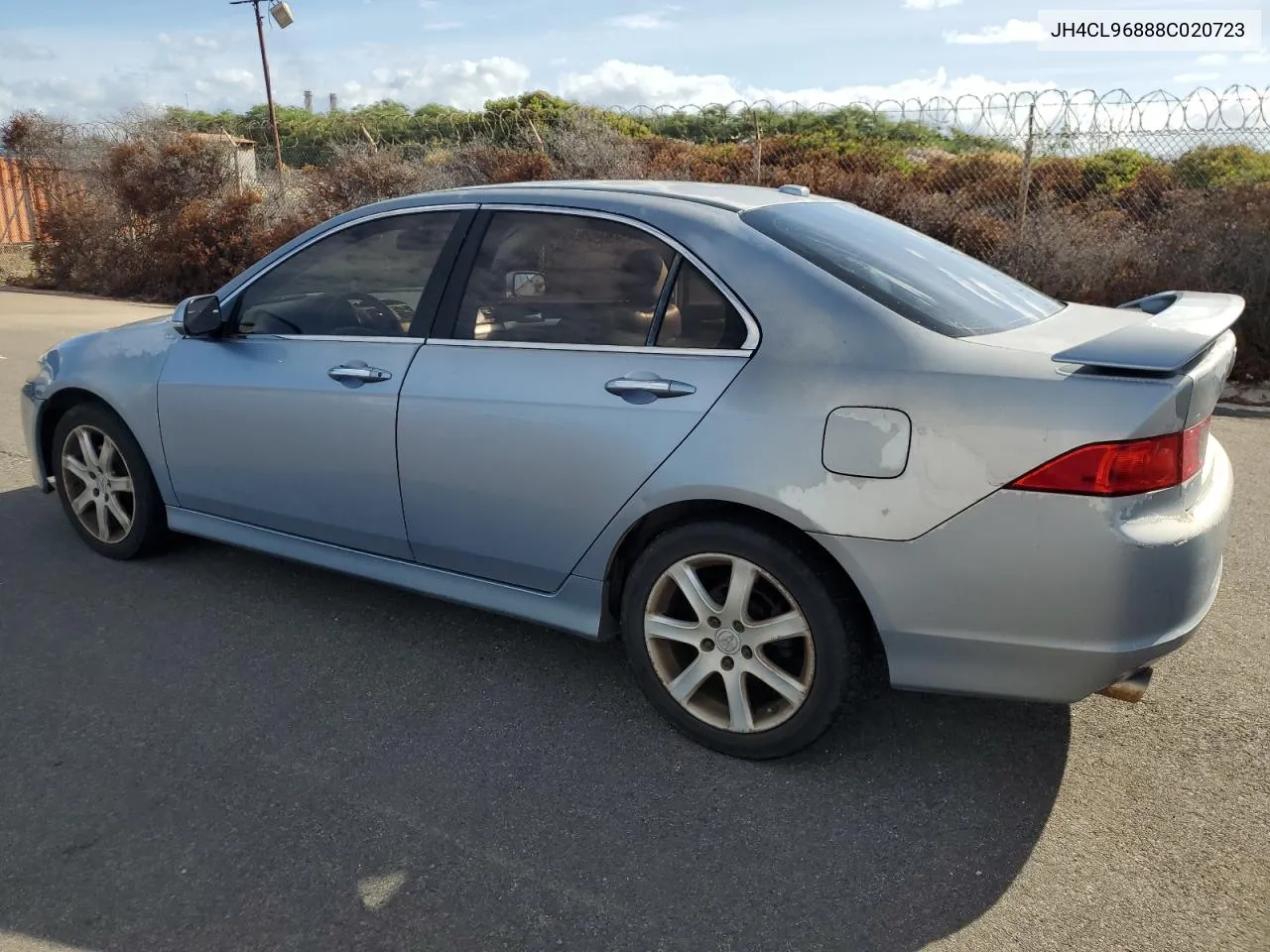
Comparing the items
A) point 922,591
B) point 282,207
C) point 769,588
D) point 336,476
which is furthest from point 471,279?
point 282,207

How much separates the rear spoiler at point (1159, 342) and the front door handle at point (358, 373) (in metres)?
2.21

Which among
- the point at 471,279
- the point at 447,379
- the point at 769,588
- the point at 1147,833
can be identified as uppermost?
the point at 471,279

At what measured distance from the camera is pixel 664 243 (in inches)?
132

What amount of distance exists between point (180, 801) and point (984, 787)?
229 centimetres

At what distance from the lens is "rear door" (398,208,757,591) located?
322cm

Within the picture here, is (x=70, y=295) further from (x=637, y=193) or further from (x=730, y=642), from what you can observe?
(x=730, y=642)

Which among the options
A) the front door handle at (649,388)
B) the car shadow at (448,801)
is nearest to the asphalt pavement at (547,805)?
the car shadow at (448,801)

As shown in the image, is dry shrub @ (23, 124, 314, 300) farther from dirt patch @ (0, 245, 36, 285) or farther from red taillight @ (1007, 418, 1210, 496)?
red taillight @ (1007, 418, 1210, 496)

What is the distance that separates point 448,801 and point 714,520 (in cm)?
110

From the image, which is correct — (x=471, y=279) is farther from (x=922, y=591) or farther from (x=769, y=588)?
(x=922, y=591)

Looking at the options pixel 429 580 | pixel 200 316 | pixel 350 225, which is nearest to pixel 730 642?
pixel 429 580

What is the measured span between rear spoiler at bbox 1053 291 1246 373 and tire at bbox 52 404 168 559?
12.2 feet

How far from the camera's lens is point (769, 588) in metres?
3.14

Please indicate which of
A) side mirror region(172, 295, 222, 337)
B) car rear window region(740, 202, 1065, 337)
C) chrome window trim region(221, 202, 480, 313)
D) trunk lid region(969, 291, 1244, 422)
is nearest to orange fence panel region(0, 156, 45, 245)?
side mirror region(172, 295, 222, 337)
